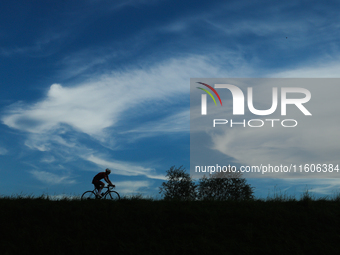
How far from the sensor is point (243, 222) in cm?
1883

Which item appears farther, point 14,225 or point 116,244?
point 14,225

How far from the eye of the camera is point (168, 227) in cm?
1809

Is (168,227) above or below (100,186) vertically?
below

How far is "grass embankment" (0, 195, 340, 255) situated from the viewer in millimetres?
16562

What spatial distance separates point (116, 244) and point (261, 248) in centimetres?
839

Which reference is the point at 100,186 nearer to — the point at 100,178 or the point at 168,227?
the point at 100,178

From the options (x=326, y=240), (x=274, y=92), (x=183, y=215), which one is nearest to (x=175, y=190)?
(x=274, y=92)

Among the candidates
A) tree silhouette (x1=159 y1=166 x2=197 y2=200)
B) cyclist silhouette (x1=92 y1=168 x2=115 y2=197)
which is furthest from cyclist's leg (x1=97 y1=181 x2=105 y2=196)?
tree silhouette (x1=159 y1=166 x2=197 y2=200)

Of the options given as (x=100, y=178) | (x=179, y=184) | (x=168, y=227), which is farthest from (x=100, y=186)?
(x=179, y=184)

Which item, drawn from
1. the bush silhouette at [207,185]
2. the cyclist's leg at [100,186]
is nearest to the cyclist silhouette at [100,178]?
the cyclist's leg at [100,186]

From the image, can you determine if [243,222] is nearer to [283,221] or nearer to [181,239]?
[283,221]

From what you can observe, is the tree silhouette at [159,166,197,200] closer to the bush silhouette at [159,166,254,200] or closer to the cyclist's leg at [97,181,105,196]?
the bush silhouette at [159,166,254,200]

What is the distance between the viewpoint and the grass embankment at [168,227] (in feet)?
54.3

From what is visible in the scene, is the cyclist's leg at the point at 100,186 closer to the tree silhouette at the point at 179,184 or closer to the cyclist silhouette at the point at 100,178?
the cyclist silhouette at the point at 100,178
